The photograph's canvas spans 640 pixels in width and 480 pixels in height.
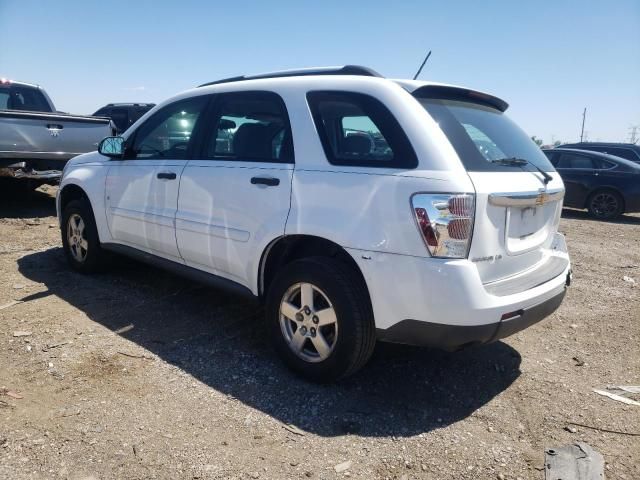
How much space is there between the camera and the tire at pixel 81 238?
15.8 feet

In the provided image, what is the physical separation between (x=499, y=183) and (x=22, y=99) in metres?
9.15

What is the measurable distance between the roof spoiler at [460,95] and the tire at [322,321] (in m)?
1.11

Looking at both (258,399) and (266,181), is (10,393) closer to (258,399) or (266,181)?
(258,399)

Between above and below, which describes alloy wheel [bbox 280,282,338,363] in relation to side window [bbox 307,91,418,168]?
below

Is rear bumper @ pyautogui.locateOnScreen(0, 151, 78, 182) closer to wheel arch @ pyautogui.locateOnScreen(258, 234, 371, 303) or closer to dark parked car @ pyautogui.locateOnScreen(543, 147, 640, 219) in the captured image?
wheel arch @ pyautogui.locateOnScreen(258, 234, 371, 303)

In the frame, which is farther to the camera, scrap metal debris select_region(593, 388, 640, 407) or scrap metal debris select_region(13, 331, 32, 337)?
scrap metal debris select_region(13, 331, 32, 337)

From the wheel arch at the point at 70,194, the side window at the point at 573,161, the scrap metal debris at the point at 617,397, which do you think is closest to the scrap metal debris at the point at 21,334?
the wheel arch at the point at 70,194

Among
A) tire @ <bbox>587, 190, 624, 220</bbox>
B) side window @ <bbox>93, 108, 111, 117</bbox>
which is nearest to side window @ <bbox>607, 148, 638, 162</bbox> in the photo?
tire @ <bbox>587, 190, 624, 220</bbox>

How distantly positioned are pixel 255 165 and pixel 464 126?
4.36ft

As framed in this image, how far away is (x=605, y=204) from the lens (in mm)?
10906

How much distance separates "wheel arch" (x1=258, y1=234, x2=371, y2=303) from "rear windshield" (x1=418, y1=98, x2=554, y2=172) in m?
0.86

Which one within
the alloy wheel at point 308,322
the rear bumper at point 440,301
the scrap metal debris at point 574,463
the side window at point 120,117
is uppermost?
the side window at point 120,117

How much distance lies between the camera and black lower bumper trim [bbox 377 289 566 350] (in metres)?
Result: 2.51

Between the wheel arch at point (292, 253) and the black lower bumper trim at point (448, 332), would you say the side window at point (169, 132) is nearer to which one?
the wheel arch at point (292, 253)
